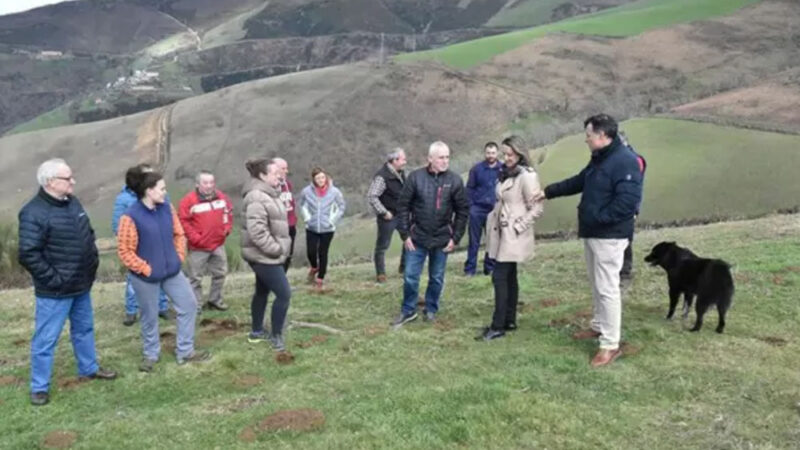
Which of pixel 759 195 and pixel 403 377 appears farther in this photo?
pixel 759 195

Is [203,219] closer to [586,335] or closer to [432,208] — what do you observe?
[432,208]

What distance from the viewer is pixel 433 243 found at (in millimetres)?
9039

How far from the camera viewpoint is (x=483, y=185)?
12055 millimetres

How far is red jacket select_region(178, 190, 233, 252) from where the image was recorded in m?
10.1

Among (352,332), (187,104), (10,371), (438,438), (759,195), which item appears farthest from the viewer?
(187,104)

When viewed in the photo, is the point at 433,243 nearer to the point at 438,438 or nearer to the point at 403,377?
the point at 403,377

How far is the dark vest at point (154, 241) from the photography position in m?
7.68

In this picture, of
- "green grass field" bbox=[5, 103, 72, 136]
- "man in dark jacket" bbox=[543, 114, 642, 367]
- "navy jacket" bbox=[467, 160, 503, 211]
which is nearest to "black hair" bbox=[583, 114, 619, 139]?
"man in dark jacket" bbox=[543, 114, 642, 367]

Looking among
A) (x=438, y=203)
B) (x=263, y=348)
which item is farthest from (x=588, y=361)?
(x=263, y=348)

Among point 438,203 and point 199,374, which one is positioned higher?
→ point 438,203

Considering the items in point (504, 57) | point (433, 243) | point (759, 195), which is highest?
point (504, 57)

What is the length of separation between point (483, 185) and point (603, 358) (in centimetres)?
510

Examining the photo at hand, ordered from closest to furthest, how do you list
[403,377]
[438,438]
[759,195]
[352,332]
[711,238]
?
[438,438] < [403,377] < [352,332] < [711,238] < [759,195]

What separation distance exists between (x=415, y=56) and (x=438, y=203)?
88727 millimetres
